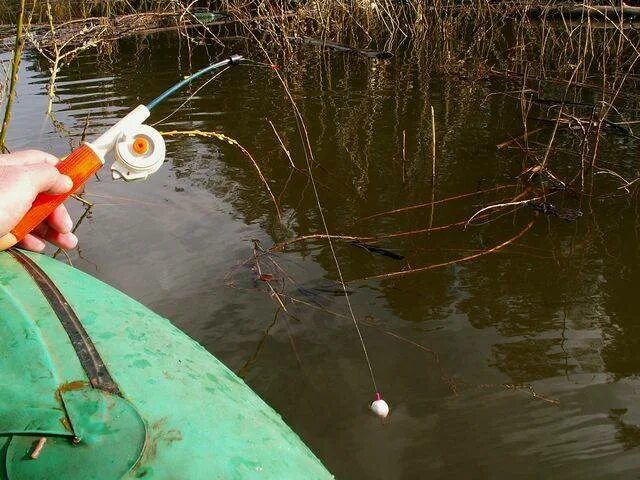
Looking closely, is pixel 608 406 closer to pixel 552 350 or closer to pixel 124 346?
pixel 552 350

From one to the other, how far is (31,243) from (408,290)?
198 cm

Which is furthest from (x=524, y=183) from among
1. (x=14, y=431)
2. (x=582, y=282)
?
(x=14, y=431)

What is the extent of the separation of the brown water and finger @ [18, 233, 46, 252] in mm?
1130

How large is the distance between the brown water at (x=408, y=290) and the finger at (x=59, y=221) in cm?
115

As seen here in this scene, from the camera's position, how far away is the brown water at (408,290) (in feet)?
7.98

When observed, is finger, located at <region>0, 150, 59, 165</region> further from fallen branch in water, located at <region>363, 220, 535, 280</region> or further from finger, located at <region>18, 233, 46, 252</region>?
fallen branch in water, located at <region>363, 220, 535, 280</region>

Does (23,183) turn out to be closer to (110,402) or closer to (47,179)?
(47,179)

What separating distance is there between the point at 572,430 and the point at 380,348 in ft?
2.85

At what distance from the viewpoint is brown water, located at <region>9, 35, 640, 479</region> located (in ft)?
7.98

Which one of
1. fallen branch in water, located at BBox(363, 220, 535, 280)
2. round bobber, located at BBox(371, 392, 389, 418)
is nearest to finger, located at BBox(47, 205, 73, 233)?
round bobber, located at BBox(371, 392, 389, 418)

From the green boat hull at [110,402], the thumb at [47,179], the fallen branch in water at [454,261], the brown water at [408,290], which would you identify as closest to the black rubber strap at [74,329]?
the green boat hull at [110,402]

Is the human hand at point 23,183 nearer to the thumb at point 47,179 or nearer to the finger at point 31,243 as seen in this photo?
the thumb at point 47,179

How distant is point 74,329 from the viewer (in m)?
1.51

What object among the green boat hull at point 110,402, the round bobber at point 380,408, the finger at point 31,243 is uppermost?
the finger at point 31,243
